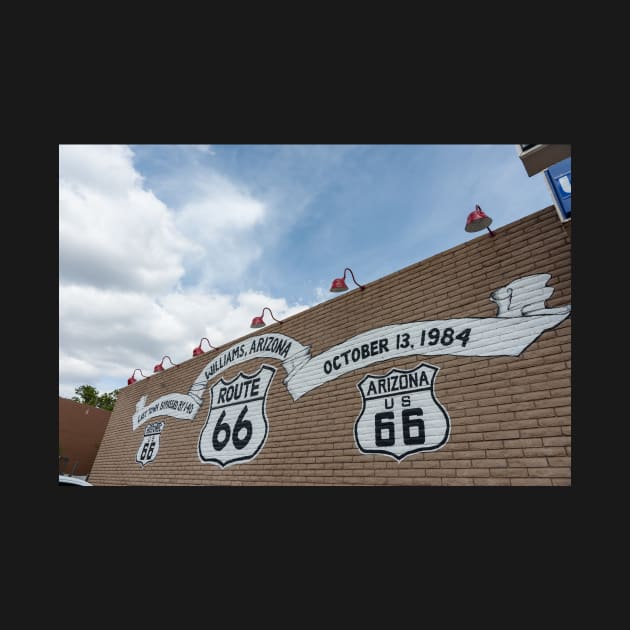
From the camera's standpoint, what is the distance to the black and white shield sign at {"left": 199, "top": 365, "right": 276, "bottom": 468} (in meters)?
7.56

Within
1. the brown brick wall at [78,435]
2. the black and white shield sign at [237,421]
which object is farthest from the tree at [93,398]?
the black and white shield sign at [237,421]

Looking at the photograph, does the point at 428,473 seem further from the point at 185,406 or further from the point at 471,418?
the point at 185,406

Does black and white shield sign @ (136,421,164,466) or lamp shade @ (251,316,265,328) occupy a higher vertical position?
lamp shade @ (251,316,265,328)

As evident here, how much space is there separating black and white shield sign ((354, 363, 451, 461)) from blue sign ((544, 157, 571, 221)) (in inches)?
99.8

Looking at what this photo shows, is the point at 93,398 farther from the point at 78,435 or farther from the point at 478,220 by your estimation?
the point at 478,220

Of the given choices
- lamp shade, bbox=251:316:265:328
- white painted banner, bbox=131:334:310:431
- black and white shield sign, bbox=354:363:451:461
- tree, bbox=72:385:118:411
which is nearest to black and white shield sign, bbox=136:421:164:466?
white painted banner, bbox=131:334:310:431

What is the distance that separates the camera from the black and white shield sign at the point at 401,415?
201 inches

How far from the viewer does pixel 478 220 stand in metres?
4.98

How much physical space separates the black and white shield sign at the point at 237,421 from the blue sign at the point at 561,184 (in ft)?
18.6

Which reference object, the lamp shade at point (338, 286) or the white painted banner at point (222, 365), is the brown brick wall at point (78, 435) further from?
the lamp shade at point (338, 286)

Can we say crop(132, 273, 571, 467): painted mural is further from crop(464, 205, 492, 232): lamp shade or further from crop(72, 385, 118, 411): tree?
crop(72, 385, 118, 411): tree

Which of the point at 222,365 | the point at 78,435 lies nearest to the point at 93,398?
the point at 78,435

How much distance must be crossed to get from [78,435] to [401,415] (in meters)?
16.8

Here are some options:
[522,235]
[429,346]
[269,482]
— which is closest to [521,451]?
[429,346]
